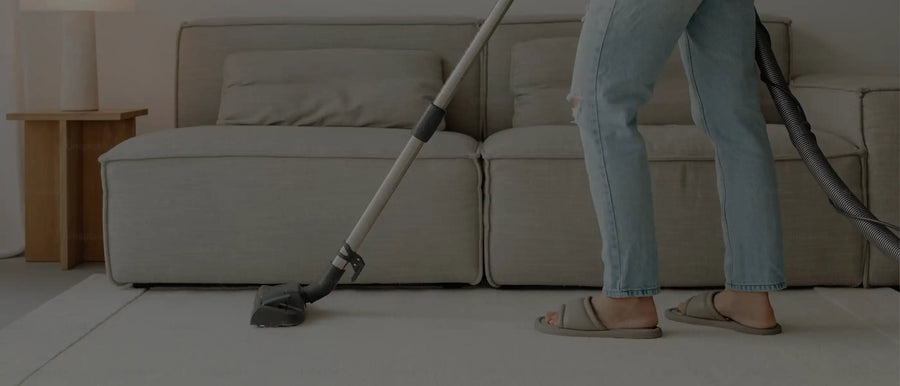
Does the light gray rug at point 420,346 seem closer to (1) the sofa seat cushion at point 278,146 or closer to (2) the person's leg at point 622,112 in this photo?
(2) the person's leg at point 622,112

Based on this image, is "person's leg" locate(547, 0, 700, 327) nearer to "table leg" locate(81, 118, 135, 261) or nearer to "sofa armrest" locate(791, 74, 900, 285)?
"sofa armrest" locate(791, 74, 900, 285)

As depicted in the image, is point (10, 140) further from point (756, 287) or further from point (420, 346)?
point (756, 287)

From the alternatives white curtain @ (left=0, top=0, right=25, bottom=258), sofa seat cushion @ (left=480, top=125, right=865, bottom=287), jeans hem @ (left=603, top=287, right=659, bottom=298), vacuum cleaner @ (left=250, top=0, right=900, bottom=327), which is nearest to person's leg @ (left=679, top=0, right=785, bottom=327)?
vacuum cleaner @ (left=250, top=0, right=900, bottom=327)

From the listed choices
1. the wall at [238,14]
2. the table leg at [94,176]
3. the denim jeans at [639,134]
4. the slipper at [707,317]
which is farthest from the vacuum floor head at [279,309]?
the wall at [238,14]

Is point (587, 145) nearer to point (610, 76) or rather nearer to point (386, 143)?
point (610, 76)

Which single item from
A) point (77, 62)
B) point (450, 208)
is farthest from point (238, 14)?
point (450, 208)

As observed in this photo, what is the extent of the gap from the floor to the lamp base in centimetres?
44

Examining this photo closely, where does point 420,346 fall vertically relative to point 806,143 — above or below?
below

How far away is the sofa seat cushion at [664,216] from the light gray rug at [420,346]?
0.21ft

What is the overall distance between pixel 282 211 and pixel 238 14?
1138 mm

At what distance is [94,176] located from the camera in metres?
2.95

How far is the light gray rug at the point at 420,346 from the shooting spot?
177 cm

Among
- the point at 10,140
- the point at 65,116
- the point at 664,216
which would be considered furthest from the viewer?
the point at 10,140

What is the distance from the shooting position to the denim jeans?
182 cm
